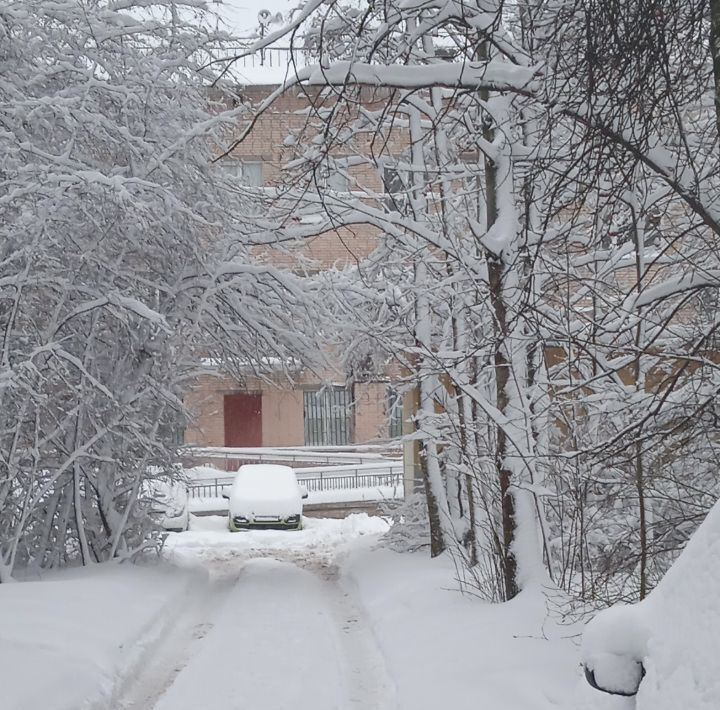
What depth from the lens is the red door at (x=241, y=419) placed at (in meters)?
31.9

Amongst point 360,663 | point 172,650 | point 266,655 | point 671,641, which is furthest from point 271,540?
point 671,641

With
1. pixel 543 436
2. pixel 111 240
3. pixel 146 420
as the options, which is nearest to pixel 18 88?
pixel 111 240

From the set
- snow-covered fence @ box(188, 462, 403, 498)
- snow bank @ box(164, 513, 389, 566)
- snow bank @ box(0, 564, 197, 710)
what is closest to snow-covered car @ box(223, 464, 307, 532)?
snow bank @ box(164, 513, 389, 566)

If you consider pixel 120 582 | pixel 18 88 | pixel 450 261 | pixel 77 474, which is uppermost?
pixel 18 88

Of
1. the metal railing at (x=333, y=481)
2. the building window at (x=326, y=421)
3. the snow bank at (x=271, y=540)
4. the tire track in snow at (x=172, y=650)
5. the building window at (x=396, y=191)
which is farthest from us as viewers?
the building window at (x=326, y=421)

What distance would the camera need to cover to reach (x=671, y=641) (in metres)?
2.71

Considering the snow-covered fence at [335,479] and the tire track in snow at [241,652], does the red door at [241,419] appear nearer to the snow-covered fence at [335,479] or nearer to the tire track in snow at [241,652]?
the snow-covered fence at [335,479]

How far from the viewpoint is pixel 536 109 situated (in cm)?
880

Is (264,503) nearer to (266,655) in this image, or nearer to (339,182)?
(339,182)

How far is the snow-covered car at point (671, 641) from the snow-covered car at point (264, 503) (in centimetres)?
1914

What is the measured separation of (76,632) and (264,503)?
1322 cm

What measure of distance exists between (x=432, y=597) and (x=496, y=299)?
3832 mm

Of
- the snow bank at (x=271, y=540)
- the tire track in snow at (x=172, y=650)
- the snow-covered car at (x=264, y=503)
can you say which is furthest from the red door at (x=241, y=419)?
the tire track in snow at (x=172, y=650)

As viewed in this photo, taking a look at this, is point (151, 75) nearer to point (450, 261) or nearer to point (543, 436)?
point (450, 261)
